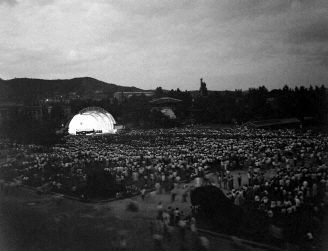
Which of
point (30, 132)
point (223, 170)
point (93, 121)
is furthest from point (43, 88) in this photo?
point (223, 170)

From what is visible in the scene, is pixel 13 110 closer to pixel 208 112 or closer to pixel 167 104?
pixel 208 112

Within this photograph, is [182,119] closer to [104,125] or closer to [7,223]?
[104,125]

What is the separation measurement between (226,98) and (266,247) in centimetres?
2585

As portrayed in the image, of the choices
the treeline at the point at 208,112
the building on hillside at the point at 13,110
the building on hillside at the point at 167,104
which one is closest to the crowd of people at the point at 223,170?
the treeline at the point at 208,112

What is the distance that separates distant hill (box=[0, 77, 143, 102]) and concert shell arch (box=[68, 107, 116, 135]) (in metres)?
4.76

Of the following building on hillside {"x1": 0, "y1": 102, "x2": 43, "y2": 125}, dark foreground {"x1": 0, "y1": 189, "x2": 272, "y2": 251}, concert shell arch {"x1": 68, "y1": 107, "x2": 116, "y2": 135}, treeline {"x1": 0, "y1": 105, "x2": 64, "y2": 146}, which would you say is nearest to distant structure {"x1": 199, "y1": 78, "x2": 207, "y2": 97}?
concert shell arch {"x1": 68, "y1": 107, "x2": 116, "y2": 135}

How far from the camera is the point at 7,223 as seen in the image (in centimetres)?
646

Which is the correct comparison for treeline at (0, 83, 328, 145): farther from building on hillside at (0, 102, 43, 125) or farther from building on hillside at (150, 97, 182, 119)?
building on hillside at (0, 102, 43, 125)

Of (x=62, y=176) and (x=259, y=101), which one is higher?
(x=259, y=101)

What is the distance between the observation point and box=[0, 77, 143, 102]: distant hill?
25069 millimetres

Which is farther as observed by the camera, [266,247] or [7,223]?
[7,223]

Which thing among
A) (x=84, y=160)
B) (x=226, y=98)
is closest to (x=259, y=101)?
(x=226, y=98)

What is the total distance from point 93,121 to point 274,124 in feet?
53.9

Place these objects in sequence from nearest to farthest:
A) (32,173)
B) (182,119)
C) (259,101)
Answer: (32,173)
(259,101)
(182,119)
